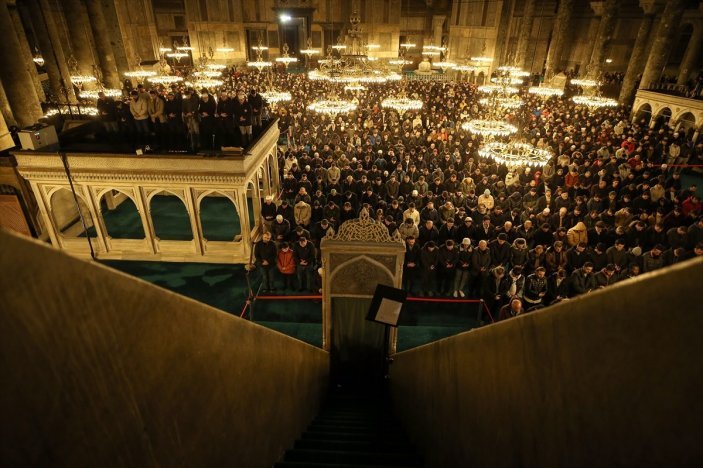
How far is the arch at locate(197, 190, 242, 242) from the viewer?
11031 mm

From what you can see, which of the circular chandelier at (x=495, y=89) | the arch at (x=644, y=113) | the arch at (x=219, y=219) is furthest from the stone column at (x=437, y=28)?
the arch at (x=219, y=219)

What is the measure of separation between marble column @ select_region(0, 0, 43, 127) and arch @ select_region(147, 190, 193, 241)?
459cm

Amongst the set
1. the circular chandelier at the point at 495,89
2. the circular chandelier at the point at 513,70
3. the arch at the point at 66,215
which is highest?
the circular chandelier at the point at 513,70

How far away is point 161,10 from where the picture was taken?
32844mm

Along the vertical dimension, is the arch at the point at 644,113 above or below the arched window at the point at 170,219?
above

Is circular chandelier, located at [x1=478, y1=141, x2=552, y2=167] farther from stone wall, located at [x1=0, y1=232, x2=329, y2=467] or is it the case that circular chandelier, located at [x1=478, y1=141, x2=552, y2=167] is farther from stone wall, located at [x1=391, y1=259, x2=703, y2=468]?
stone wall, located at [x1=0, y1=232, x2=329, y2=467]

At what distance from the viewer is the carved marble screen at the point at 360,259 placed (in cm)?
528

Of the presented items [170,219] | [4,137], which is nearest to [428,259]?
[170,219]

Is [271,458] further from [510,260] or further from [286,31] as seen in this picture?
[286,31]

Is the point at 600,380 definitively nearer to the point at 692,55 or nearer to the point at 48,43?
the point at 48,43

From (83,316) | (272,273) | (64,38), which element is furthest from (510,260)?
(64,38)

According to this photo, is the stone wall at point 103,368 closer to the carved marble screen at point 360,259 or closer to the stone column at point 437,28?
the carved marble screen at point 360,259

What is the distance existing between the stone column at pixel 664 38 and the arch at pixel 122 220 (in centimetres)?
2332

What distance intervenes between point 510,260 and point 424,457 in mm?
5806
